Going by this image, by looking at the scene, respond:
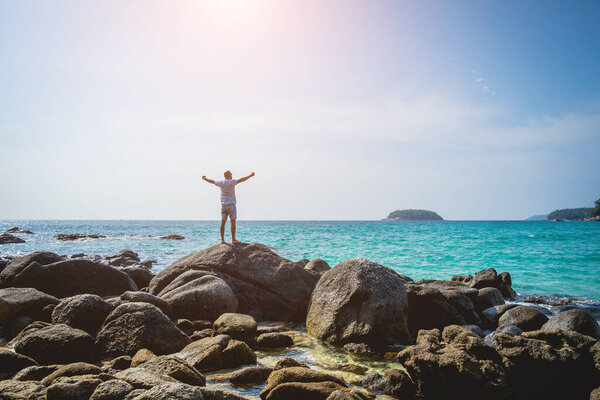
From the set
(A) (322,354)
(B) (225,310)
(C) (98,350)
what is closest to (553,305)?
(A) (322,354)

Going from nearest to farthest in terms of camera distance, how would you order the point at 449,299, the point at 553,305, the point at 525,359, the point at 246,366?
the point at 525,359 < the point at 246,366 < the point at 449,299 < the point at 553,305

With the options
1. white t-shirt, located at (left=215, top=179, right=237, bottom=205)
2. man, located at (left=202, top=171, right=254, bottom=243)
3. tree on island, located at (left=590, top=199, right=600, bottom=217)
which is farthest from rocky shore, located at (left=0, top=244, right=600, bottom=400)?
tree on island, located at (left=590, top=199, right=600, bottom=217)

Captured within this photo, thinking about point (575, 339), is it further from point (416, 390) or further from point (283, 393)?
point (283, 393)

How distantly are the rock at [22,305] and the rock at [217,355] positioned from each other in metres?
3.90

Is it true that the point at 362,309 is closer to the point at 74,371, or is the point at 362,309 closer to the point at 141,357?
the point at 141,357

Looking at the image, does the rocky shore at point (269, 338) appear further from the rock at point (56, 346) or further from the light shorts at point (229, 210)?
the light shorts at point (229, 210)

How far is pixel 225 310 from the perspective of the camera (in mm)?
8633

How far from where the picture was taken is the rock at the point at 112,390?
380 cm

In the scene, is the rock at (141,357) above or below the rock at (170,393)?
below

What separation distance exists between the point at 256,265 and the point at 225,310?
5.86 ft

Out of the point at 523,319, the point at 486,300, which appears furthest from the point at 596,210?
the point at 523,319

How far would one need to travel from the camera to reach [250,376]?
537 centimetres

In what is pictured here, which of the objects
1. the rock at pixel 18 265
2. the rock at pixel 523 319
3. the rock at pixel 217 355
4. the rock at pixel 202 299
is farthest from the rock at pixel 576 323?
the rock at pixel 18 265

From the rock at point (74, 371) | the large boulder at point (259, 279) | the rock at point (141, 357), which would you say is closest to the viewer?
the rock at point (74, 371)
